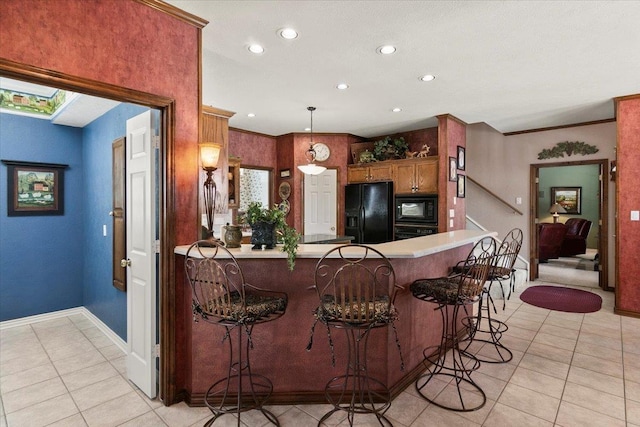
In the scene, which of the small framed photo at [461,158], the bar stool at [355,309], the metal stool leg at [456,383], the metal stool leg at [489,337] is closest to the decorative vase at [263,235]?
the bar stool at [355,309]

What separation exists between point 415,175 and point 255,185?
3062mm

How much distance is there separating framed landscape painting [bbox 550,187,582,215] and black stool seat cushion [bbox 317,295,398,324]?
32.4ft

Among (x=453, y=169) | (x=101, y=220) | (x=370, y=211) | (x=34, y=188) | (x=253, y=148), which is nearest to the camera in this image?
(x=101, y=220)

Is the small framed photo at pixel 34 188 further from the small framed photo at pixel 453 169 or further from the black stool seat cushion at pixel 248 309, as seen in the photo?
the small framed photo at pixel 453 169

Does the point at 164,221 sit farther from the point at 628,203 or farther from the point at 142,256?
the point at 628,203

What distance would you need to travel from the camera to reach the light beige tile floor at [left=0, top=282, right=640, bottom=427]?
2199 mm

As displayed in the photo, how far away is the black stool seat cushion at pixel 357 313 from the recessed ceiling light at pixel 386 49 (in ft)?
7.08

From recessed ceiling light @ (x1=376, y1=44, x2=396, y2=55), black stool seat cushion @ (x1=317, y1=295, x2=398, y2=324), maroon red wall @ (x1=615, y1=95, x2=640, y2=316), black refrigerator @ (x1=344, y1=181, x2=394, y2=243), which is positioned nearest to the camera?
black stool seat cushion @ (x1=317, y1=295, x2=398, y2=324)

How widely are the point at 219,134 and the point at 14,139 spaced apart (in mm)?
2266

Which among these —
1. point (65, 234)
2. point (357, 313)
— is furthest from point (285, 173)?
point (357, 313)

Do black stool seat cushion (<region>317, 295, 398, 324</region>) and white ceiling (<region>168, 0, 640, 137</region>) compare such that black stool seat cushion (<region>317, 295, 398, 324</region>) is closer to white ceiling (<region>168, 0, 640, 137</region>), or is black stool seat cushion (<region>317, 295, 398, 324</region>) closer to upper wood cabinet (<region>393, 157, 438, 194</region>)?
white ceiling (<region>168, 0, 640, 137</region>)

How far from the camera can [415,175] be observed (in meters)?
5.50

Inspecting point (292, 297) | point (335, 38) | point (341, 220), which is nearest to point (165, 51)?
point (335, 38)

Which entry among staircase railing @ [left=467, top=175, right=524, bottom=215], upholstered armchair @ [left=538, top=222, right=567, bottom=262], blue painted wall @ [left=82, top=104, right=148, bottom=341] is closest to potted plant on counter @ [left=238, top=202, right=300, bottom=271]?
blue painted wall @ [left=82, top=104, right=148, bottom=341]
